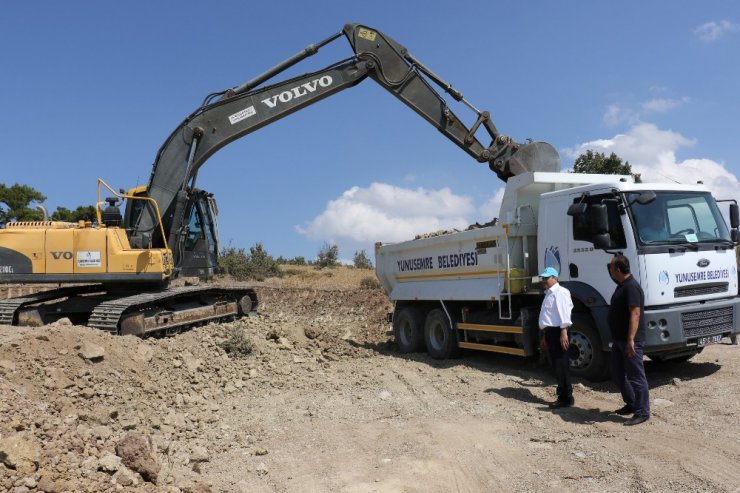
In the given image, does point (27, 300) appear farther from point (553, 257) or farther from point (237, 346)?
point (553, 257)

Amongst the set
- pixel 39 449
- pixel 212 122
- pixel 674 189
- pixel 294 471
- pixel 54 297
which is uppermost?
pixel 212 122

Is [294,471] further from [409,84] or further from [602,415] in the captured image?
[409,84]

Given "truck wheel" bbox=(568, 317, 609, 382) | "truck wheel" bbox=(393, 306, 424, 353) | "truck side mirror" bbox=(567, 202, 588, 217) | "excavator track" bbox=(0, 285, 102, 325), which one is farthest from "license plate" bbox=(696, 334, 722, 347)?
"excavator track" bbox=(0, 285, 102, 325)

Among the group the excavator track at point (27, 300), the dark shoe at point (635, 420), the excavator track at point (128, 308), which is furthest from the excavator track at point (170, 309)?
the dark shoe at point (635, 420)

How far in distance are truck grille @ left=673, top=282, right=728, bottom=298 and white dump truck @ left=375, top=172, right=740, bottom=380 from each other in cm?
1

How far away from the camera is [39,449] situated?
452 centimetres

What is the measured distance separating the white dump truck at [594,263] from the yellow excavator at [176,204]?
2108mm

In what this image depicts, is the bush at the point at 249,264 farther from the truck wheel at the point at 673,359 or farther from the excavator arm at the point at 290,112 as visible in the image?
the truck wheel at the point at 673,359

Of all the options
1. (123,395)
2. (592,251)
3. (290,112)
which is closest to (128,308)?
(123,395)

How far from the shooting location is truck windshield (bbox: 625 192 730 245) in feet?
25.3

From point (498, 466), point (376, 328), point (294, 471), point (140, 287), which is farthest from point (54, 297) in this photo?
point (498, 466)

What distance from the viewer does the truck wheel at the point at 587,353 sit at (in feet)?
25.9

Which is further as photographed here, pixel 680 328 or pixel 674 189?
pixel 674 189

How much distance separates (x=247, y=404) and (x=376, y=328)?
8441mm
